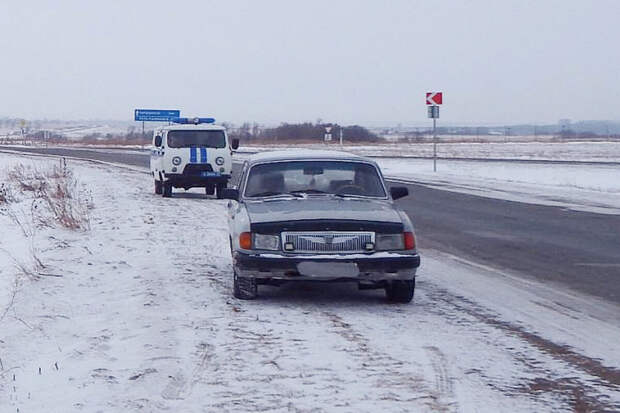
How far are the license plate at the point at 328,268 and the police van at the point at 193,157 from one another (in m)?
17.4

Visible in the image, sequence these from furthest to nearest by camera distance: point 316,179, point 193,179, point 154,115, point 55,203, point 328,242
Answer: point 154,115 → point 193,179 → point 55,203 → point 316,179 → point 328,242

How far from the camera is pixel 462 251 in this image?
14.9 m

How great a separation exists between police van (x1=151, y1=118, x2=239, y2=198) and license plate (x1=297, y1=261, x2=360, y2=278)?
17.4 metres

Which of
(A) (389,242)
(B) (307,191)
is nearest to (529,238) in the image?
(B) (307,191)

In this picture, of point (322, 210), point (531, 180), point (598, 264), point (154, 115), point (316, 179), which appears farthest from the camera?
point (154, 115)

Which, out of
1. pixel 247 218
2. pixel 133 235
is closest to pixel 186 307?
pixel 247 218

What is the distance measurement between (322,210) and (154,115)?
127ft

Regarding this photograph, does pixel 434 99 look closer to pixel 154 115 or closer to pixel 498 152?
pixel 154 115

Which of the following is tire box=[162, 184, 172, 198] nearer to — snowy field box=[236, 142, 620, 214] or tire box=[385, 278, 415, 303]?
snowy field box=[236, 142, 620, 214]

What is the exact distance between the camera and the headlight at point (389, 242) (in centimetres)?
956

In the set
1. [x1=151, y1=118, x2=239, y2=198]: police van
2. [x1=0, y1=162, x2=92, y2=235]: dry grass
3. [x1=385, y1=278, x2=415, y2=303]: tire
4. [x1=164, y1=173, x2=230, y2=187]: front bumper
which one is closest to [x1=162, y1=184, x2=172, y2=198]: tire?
[x1=151, y1=118, x2=239, y2=198]: police van

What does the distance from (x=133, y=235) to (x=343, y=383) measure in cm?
946

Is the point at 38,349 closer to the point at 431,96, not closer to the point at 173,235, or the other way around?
the point at 173,235

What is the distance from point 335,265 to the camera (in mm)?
9391
